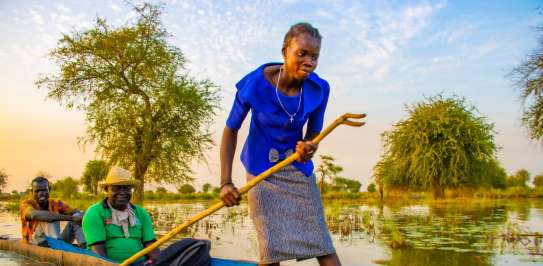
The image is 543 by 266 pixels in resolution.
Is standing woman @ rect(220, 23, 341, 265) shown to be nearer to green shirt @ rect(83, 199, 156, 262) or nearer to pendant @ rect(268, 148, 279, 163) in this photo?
pendant @ rect(268, 148, 279, 163)

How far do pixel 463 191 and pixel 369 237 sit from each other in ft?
55.2

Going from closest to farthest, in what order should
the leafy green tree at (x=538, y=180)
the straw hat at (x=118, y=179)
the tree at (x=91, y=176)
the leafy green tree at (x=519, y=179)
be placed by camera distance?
1. the straw hat at (x=118, y=179)
2. the tree at (x=91, y=176)
3. the leafy green tree at (x=519, y=179)
4. the leafy green tree at (x=538, y=180)

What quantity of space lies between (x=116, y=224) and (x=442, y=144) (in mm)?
17916

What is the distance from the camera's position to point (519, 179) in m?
46.7

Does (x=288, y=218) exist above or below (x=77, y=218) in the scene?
above

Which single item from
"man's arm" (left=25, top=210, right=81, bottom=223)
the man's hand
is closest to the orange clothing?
→ "man's arm" (left=25, top=210, right=81, bottom=223)

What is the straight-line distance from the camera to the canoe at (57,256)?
3.75m

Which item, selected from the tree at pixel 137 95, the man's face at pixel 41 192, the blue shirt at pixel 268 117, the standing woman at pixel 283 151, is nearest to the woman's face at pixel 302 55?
the standing woman at pixel 283 151

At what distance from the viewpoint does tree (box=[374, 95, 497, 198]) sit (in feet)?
65.1

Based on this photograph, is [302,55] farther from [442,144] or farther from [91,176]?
[91,176]

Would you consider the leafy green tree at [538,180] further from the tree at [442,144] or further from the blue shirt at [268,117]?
the blue shirt at [268,117]

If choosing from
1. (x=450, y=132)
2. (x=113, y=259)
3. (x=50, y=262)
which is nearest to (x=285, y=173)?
(x=113, y=259)

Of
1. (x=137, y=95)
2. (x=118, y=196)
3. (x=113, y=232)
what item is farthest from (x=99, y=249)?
(x=137, y=95)

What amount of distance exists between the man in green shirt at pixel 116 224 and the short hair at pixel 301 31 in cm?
222
